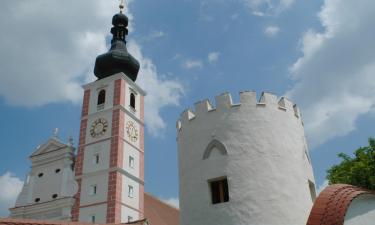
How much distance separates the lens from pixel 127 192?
28109 millimetres

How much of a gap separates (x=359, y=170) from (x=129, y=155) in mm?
16325

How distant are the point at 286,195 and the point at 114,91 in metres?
23.9

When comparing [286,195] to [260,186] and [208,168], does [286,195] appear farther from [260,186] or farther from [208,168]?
[208,168]

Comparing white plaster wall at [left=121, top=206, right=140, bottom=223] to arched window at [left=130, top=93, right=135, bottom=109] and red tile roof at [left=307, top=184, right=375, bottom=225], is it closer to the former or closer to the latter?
arched window at [left=130, top=93, right=135, bottom=109]

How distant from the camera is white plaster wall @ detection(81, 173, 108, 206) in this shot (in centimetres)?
2717

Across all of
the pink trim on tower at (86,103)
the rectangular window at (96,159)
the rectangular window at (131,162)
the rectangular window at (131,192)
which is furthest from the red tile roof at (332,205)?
the pink trim on tower at (86,103)

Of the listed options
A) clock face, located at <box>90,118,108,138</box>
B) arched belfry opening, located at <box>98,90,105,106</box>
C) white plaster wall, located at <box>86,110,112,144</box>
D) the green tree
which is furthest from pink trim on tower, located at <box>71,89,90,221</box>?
the green tree

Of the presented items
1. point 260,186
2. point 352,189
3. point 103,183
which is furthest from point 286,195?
point 103,183

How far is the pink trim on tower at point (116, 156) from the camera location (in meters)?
26.1

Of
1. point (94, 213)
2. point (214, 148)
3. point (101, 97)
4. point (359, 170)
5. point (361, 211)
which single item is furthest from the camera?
point (101, 97)

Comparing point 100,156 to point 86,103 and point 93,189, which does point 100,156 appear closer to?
point 93,189

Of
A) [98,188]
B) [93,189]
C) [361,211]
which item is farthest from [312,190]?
[93,189]

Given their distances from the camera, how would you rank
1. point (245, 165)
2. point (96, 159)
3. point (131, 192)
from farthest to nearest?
1. point (96, 159)
2. point (131, 192)
3. point (245, 165)

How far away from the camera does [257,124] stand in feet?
32.7
